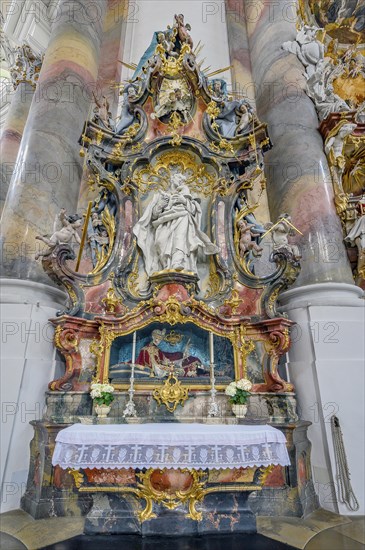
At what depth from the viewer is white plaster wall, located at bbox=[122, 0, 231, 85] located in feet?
29.5

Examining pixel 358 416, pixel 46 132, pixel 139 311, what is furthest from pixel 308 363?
pixel 46 132

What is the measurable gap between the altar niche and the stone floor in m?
1.56

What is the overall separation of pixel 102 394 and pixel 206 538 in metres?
1.82

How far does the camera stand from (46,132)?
250 inches

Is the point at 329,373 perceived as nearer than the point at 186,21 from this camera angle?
Yes

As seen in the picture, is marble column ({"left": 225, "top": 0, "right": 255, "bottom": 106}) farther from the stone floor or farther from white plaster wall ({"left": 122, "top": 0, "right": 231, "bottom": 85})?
the stone floor

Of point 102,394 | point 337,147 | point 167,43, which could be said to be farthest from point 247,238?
point 167,43

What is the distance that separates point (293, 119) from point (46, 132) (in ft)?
15.4

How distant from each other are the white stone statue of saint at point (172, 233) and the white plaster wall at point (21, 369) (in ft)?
5.35

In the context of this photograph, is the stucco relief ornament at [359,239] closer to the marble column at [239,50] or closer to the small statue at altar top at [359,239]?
the small statue at altar top at [359,239]

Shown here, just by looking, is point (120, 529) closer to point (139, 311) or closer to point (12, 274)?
point (139, 311)

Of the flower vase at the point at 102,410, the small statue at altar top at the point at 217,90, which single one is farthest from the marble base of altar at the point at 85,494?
the small statue at altar top at the point at 217,90

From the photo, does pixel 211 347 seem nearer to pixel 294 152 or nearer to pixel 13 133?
pixel 294 152

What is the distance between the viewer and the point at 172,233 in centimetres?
529
